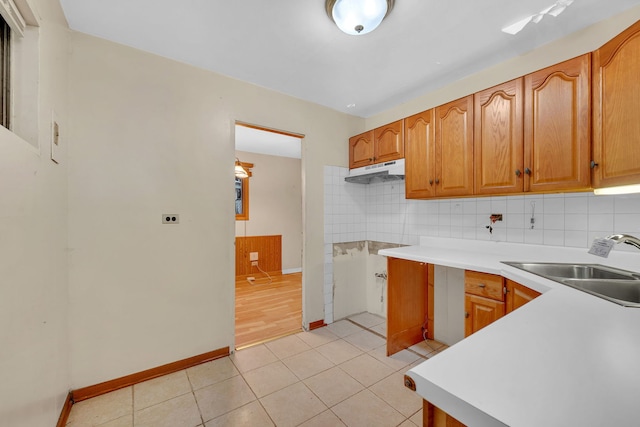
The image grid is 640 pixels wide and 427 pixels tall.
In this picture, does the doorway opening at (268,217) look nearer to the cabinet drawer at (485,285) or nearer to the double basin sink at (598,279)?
the cabinet drawer at (485,285)

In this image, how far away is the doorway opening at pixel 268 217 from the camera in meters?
4.06

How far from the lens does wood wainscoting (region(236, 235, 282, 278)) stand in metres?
4.72

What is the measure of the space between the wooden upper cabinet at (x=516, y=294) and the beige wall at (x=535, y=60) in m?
1.49

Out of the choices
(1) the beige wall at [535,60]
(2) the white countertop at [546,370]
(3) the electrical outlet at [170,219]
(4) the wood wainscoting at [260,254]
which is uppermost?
(1) the beige wall at [535,60]

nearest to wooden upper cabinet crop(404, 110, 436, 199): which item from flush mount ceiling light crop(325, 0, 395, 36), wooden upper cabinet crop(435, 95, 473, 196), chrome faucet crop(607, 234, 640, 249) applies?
wooden upper cabinet crop(435, 95, 473, 196)

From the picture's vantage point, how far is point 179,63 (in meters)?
1.96

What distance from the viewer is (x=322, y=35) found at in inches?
65.5

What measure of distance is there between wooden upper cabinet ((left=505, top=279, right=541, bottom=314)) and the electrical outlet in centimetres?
226

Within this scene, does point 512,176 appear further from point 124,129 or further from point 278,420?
point 124,129

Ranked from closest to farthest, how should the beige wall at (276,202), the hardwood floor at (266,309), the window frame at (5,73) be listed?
the window frame at (5,73) → the hardwood floor at (266,309) → the beige wall at (276,202)

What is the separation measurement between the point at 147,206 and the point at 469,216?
254cm

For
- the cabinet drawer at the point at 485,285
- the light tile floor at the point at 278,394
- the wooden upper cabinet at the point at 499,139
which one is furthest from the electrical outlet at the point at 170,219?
the wooden upper cabinet at the point at 499,139

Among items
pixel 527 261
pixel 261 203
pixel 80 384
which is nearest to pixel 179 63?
pixel 80 384

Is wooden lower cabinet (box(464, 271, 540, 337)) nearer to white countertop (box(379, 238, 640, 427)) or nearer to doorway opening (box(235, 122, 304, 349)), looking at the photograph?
white countertop (box(379, 238, 640, 427))
